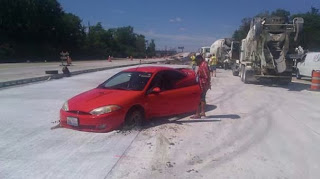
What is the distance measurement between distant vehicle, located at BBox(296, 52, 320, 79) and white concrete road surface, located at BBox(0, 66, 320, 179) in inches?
563

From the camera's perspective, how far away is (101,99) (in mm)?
7758

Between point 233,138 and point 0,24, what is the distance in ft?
196

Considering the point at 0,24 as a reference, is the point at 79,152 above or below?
below

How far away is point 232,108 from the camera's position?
1152 cm

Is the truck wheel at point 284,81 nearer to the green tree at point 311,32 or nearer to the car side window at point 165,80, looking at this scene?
the car side window at point 165,80

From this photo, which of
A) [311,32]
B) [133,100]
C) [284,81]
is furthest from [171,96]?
[311,32]

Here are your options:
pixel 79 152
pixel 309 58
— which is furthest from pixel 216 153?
pixel 309 58

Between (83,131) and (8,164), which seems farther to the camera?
(83,131)

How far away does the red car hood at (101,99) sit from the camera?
751 centimetres

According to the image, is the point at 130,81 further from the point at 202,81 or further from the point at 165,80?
the point at 202,81

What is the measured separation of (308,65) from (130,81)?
63.1 feet

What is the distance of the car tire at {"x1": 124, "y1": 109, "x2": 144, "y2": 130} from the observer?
7758mm

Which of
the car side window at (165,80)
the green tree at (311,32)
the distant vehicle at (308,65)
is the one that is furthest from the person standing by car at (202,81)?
the green tree at (311,32)

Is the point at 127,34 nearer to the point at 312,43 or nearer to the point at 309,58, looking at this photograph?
the point at 312,43
